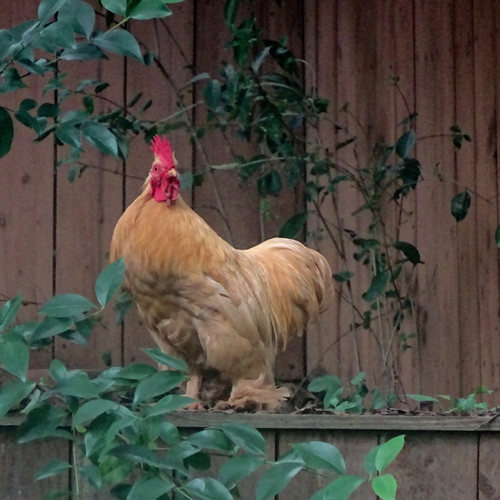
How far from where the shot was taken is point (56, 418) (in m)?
1.80

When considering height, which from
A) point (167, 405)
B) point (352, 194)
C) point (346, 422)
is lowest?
point (346, 422)

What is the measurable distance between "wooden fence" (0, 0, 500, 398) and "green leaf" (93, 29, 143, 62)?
2.32m

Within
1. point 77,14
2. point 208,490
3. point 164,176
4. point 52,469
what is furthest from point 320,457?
point 164,176

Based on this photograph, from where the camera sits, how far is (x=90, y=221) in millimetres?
4023

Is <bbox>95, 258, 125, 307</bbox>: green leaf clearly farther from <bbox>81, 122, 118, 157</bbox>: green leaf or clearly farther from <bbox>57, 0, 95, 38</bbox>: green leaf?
<bbox>57, 0, 95, 38</bbox>: green leaf

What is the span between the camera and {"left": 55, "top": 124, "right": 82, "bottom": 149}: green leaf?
1817mm

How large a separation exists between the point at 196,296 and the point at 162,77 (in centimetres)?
155

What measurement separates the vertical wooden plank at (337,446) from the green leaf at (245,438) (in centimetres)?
54

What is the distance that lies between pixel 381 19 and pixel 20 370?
2.84 meters

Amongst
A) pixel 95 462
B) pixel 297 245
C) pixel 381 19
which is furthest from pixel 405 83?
pixel 95 462

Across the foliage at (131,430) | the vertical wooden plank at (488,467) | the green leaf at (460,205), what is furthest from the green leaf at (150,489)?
the green leaf at (460,205)

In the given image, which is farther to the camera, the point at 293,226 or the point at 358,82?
the point at 358,82

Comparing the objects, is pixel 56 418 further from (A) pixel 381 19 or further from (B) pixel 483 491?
(A) pixel 381 19

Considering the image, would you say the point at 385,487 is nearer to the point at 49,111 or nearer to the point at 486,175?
the point at 49,111
